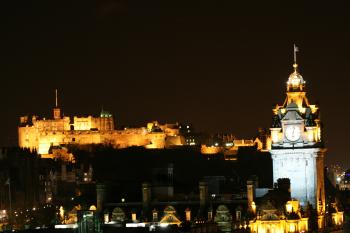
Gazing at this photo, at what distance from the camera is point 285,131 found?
9644cm

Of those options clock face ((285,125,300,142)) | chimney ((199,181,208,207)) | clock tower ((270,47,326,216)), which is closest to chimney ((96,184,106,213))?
chimney ((199,181,208,207))

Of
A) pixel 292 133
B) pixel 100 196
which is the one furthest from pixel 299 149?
pixel 100 196

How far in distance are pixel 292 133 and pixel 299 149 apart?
44.7 inches

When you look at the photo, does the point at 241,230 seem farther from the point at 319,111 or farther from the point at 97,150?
the point at 97,150

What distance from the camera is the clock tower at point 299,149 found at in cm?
9525

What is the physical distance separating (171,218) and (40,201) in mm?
44143

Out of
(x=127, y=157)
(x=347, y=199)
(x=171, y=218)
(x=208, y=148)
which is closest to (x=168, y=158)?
(x=127, y=157)

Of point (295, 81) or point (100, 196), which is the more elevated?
point (295, 81)

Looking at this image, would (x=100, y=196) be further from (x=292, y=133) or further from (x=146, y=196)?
(x=292, y=133)

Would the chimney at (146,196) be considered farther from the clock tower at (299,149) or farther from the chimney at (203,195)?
the clock tower at (299,149)

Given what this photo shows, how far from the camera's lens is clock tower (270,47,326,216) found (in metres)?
95.2

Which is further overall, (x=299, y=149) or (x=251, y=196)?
(x=299, y=149)

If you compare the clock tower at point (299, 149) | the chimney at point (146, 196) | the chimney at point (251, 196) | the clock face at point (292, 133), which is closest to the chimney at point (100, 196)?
the chimney at point (146, 196)

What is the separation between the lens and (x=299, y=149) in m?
95.7
